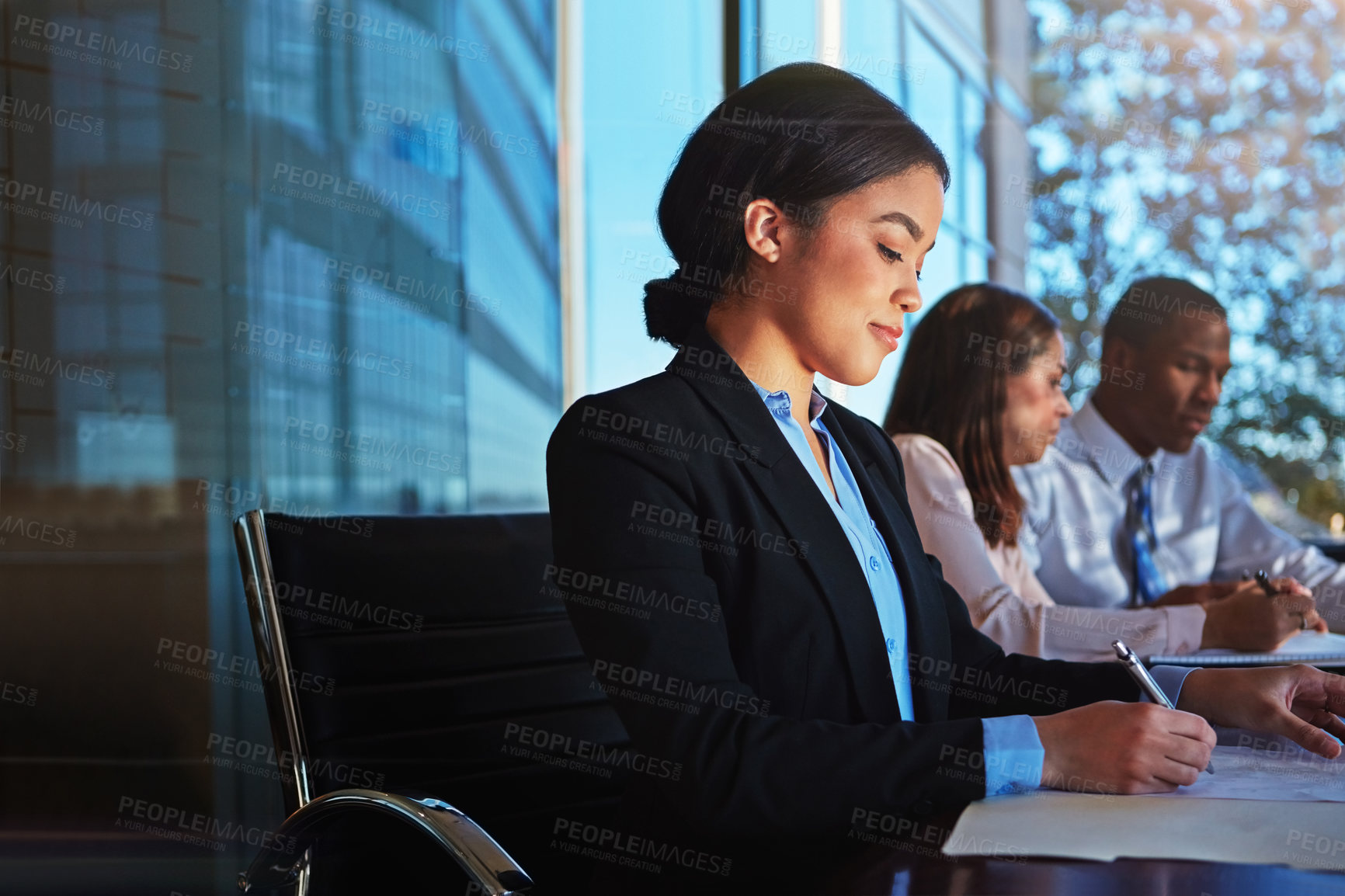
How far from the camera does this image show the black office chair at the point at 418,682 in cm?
125

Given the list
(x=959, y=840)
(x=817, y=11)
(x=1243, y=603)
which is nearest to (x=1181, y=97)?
(x=817, y=11)

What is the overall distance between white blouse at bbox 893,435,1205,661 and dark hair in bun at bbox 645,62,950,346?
73cm

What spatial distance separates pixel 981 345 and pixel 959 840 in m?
1.68

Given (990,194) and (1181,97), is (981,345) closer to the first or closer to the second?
(990,194)

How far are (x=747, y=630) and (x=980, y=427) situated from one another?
1.39 meters

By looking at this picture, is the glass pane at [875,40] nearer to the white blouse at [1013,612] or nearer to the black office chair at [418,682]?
the white blouse at [1013,612]

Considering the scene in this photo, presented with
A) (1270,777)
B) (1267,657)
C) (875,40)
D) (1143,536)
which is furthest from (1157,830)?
(875,40)

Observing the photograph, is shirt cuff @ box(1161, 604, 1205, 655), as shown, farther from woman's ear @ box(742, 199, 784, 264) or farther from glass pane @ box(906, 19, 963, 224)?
glass pane @ box(906, 19, 963, 224)

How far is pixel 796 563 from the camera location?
41.0 inches

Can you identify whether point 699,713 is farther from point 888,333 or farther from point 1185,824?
point 888,333

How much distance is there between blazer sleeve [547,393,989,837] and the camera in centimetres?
83

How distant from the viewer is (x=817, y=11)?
4062mm

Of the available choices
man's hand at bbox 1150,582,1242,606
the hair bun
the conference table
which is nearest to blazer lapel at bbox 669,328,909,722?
the hair bun

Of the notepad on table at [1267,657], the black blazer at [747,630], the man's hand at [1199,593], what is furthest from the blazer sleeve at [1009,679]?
the man's hand at [1199,593]
